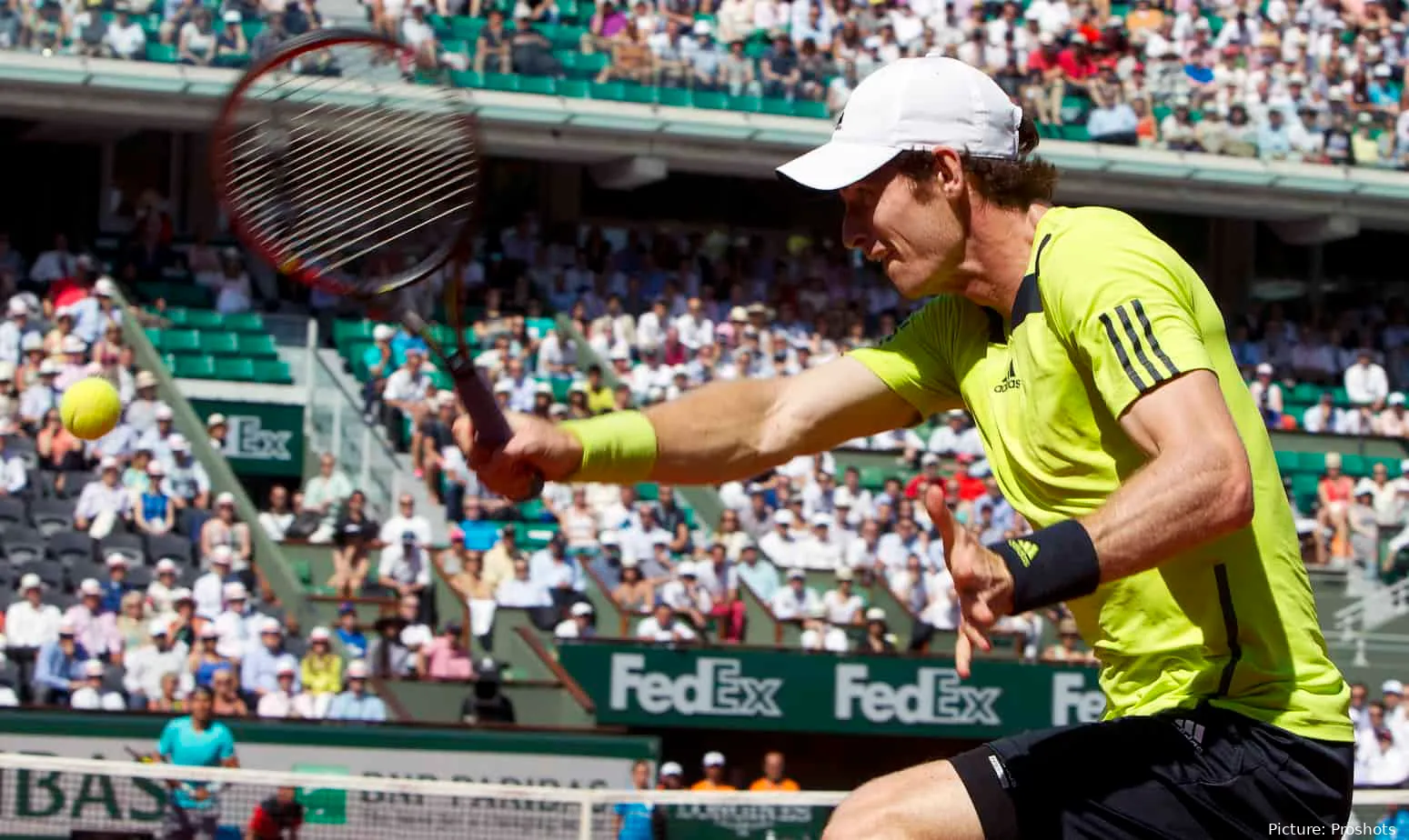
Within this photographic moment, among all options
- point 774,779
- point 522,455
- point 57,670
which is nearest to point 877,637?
point 774,779

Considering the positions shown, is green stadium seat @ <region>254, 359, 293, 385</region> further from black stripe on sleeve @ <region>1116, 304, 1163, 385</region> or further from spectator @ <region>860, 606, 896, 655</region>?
black stripe on sleeve @ <region>1116, 304, 1163, 385</region>

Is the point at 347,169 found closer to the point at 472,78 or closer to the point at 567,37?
the point at 472,78

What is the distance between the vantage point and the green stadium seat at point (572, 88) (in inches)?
914

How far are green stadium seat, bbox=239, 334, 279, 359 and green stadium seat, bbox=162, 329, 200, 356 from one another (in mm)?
448

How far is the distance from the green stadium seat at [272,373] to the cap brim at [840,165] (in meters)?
16.7

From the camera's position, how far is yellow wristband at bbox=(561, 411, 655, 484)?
4.75m

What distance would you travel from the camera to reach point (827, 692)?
16.8 meters

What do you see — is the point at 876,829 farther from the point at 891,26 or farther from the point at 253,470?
the point at 891,26

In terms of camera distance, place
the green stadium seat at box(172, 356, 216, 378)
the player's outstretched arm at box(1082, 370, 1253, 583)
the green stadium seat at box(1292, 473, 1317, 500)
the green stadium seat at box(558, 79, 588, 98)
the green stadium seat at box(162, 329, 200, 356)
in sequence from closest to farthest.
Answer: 1. the player's outstretched arm at box(1082, 370, 1253, 583)
2. the green stadium seat at box(172, 356, 216, 378)
3. the green stadium seat at box(162, 329, 200, 356)
4. the green stadium seat at box(1292, 473, 1317, 500)
5. the green stadium seat at box(558, 79, 588, 98)

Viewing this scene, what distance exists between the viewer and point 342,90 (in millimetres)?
6094

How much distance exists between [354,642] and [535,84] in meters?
8.83

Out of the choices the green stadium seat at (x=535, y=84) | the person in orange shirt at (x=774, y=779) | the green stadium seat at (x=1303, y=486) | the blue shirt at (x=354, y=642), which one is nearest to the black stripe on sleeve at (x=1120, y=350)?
the person in orange shirt at (x=774, y=779)

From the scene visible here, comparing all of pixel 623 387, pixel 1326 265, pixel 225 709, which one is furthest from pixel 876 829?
pixel 1326 265

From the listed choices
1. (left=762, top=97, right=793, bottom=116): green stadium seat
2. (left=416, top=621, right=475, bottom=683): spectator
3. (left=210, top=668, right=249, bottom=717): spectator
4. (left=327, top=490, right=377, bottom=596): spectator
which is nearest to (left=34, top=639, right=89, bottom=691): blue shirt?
(left=210, top=668, right=249, bottom=717): spectator
